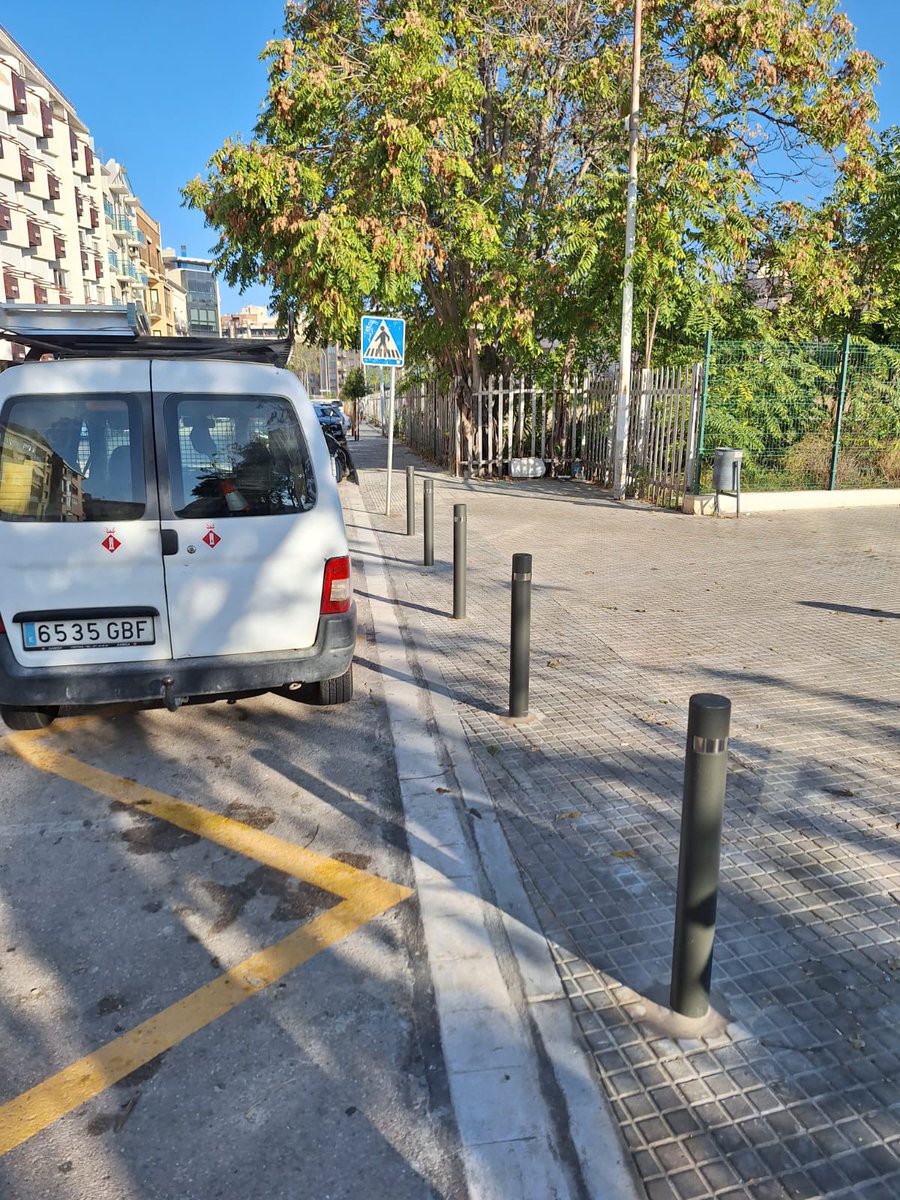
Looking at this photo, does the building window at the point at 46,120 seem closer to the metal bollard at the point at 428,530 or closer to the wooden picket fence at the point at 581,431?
the wooden picket fence at the point at 581,431

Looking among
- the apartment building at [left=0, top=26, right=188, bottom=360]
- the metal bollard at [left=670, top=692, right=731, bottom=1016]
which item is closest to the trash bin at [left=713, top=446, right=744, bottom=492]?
the metal bollard at [left=670, top=692, right=731, bottom=1016]

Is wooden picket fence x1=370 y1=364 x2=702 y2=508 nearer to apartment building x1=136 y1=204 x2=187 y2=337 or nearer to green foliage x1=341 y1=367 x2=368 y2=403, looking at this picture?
green foliage x1=341 y1=367 x2=368 y2=403

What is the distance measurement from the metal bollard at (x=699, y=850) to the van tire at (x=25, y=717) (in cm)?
374

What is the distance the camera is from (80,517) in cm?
428

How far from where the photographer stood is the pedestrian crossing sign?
12391mm

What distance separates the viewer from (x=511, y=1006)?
273cm

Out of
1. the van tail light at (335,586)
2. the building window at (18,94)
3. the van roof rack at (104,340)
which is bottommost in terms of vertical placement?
the van tail light at (335,586)

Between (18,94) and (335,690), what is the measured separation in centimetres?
6950

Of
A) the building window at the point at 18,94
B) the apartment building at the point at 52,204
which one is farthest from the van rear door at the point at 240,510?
the building window at the point at 18,94

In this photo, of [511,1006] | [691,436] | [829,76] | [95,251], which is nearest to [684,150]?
[829,76]

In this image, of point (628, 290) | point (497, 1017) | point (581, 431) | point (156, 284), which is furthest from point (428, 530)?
point (156, 284)

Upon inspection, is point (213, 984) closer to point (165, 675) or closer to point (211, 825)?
point (211, 825)

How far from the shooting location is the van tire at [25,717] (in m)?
4.82

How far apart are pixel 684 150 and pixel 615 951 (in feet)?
48.5
